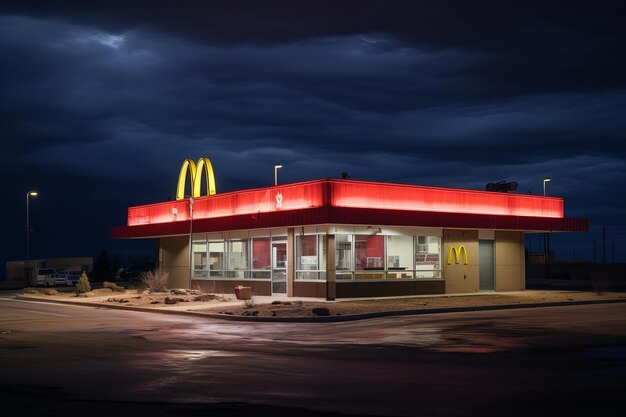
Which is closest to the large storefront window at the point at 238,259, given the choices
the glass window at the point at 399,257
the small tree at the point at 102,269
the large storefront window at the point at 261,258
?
the large storefront window at the point at 261,258

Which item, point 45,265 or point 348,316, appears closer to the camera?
point 348,316

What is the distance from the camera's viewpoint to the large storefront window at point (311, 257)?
36.5m

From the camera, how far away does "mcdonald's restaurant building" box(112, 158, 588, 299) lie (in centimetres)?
3612

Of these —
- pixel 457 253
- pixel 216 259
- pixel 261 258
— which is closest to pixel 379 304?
pixel 261 258

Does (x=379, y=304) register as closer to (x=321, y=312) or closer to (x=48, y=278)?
(x=321, y=312)

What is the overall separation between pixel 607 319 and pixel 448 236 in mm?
15452

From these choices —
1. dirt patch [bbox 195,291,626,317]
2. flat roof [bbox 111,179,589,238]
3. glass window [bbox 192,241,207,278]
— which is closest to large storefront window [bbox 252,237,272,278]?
flat roof [bbox 111,179,589,238]

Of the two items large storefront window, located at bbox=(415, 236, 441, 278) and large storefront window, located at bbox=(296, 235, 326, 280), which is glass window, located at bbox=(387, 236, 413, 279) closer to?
large storefront window, located at bbox=(415, 236, 441, 278)

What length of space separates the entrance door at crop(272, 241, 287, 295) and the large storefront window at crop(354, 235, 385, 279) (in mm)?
4147

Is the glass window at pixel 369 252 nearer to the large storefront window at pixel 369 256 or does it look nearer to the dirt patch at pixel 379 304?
the large storefront window at pixel 369 256

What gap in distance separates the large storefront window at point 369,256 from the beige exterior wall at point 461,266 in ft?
15.3

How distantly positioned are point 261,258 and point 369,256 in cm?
650

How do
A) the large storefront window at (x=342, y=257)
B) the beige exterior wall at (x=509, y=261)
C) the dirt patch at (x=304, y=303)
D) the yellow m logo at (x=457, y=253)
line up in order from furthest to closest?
1. the beige exterior wall at (x=509, y=261)
2. the yellow m logo at (x=457, y=253)
3. the large storefront window at (x=342, y=257)
4. the dirt patch at (x=304, y=303)

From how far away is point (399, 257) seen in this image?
3884 cm
